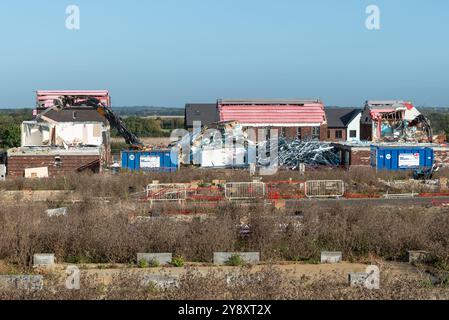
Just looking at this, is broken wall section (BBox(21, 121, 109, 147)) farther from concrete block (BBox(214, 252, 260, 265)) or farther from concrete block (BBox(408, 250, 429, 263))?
concrete block (BBox(408, 250, 429, 263))

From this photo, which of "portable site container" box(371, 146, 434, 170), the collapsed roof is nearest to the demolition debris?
"portable site container" box(371, 146, 434, 170)

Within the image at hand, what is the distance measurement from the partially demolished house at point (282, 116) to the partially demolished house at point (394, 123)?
112 inches

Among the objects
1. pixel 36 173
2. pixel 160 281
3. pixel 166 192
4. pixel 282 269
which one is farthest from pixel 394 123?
pixel 160 281

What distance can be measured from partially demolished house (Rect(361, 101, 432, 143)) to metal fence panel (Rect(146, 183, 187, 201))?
16.2 m

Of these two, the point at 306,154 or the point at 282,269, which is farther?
the point at 306,154

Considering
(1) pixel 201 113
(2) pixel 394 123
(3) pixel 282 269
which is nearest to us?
(3) pixel 282 269

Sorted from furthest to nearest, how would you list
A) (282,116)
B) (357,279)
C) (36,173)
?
(282,116)
(36,173)
(357,279)

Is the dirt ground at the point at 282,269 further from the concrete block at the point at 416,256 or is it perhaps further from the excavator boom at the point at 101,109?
the excavator boom at the point at 101,109

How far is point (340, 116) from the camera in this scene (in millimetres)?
43562

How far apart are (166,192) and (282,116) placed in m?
18.3

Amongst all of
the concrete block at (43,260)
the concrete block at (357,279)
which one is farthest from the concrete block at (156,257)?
the concrete block at (357,279)

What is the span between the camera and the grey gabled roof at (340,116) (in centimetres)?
4244

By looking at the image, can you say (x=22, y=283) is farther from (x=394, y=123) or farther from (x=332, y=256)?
(x=394, y=123)
